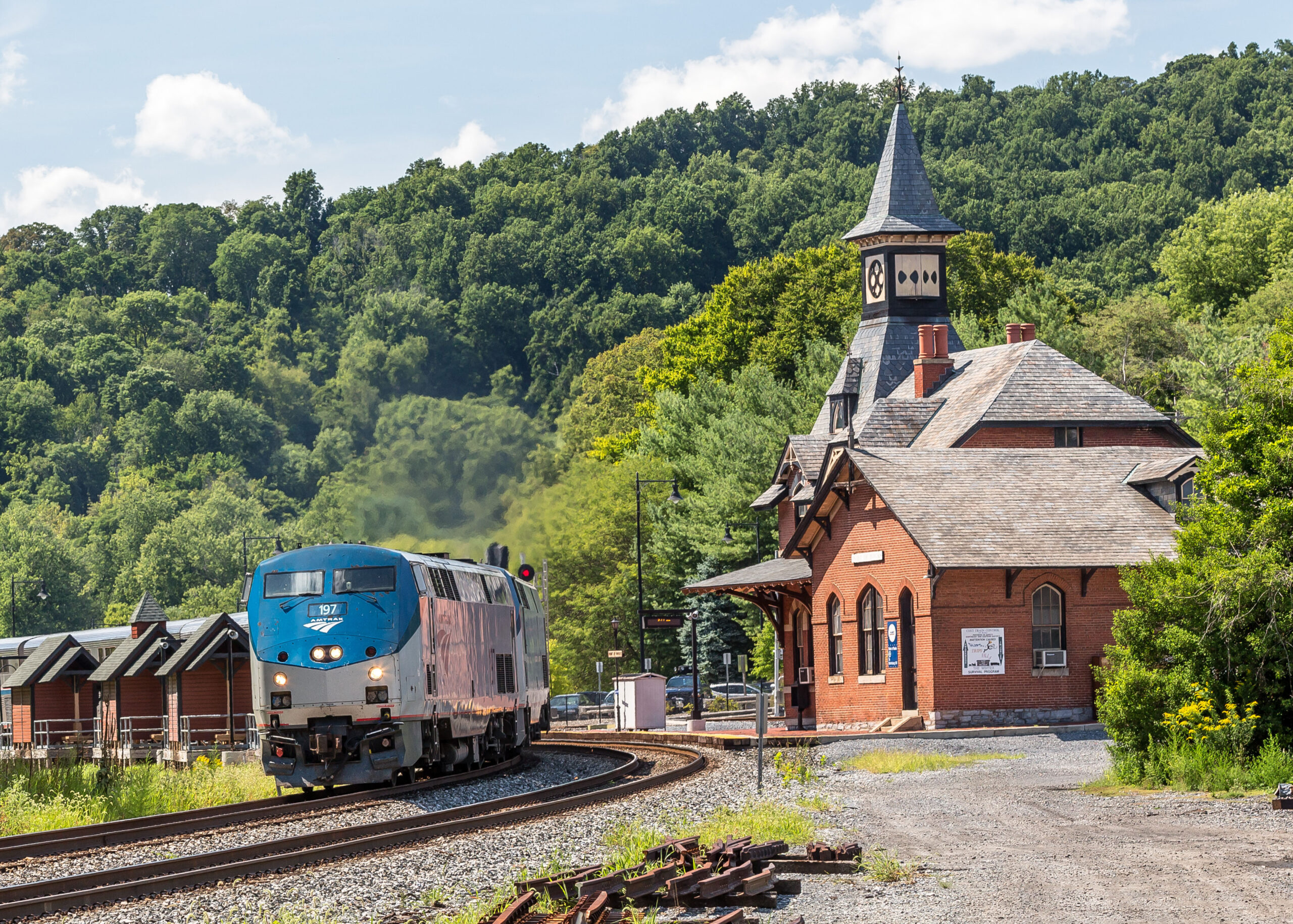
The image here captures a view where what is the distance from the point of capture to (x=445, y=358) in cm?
14362

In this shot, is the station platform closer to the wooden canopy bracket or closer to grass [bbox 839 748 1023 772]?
the wooden canopy bracket

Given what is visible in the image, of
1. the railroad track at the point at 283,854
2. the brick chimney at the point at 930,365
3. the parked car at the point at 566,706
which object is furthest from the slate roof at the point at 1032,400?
the parked car at the point at 566,706

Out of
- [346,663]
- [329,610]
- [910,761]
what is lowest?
[910,761]

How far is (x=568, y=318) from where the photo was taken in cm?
13875

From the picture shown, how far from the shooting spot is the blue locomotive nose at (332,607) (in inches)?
973

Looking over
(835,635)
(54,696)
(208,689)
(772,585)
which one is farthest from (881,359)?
(54,696)

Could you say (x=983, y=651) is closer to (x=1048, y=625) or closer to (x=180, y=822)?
(x=1048, y=625)

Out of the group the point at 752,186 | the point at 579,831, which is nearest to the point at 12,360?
the point at 752,186

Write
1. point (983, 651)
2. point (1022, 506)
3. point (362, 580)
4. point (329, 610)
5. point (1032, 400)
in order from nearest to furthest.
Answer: point (329, 610)
point (362, 580)
point (983, 651)
point (1022, 506)
point (1032, 400)

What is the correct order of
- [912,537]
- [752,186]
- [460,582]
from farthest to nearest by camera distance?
[752,186]
[912,537]
[460,582]

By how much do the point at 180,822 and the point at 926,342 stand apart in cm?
3368

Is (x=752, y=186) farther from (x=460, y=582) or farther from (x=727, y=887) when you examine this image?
(x=727, y=887)

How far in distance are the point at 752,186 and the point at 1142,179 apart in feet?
106

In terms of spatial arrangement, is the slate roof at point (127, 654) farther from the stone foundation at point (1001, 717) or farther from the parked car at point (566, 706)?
the stone foundation at point (1001, 717)
